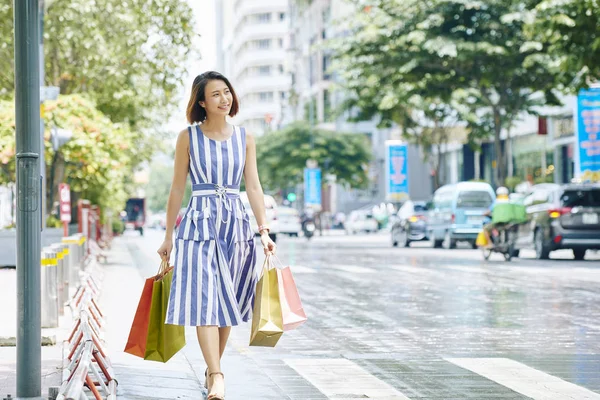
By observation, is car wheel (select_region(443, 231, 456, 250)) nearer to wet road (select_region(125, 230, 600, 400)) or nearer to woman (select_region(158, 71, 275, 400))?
wet road (select_region(125, 230, 600, 400))

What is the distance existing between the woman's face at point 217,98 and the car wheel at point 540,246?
72.2 ft

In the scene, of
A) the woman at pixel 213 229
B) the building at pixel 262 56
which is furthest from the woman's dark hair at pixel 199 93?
the building at pixel 262 56

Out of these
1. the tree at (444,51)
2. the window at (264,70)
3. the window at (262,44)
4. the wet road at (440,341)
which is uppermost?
the window at (262,44)

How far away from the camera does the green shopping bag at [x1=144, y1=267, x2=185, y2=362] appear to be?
7363mm

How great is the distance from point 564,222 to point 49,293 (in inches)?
695

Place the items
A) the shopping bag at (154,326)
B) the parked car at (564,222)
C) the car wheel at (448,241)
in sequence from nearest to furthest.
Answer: the shopping bag at (154,326) < the parked car at (564,222) < the car wheel at (448,241)

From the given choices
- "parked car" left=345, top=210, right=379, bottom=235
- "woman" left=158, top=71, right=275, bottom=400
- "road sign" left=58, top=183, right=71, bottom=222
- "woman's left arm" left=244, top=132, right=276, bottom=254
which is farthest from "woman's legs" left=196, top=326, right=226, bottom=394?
"parked car" left=345, top=210, right=379, bottom=235

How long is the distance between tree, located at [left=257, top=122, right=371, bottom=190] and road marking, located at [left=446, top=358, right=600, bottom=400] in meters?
66.6

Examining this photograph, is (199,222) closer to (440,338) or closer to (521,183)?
(440,338)

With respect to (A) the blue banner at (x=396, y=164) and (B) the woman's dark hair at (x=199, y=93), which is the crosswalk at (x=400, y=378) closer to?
(B) the woman's dark hair at (x=199, y=93)

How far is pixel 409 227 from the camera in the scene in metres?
42.2

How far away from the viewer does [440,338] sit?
11758 millimetres

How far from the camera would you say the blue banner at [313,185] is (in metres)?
73.2

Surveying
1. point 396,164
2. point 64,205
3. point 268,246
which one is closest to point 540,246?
point 64,205
